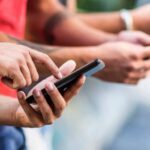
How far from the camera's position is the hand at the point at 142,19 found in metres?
1.36

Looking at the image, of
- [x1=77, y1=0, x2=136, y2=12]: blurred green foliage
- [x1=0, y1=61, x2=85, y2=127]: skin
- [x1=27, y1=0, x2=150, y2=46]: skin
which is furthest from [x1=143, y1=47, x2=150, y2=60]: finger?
[x1=77, y1=0, x2=136, y2=12]: blurred green foliage

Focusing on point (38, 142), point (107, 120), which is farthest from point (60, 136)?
point (38, 142)

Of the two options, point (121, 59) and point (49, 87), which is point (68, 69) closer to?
point (49, 87)

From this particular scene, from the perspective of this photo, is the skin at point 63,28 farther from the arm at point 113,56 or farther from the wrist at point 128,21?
the arm at point 113,56

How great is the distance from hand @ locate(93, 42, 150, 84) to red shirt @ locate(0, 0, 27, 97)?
0.17 m

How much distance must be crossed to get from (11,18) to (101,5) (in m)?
1.24

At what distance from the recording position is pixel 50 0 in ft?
4.56

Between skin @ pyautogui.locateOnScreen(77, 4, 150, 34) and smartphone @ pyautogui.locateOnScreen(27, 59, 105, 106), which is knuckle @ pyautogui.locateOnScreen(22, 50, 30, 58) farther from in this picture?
skin @ pyautogui.locateOnScreen(77, 4, 150, 34)

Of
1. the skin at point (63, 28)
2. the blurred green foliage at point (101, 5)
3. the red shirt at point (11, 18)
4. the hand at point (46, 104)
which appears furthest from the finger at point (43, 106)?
the blurred green foliage at point (101, 5)

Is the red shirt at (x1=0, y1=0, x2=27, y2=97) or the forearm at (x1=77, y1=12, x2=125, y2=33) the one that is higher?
the red shirt at (x1=0, y1=0, x2=27, y2=97)

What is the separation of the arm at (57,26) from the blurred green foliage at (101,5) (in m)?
0.88

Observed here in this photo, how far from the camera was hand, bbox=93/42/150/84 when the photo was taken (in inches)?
43.4

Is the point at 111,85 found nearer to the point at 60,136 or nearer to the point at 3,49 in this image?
the point at 60,136

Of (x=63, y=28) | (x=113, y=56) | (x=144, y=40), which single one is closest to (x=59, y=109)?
(x=113, y=56)
